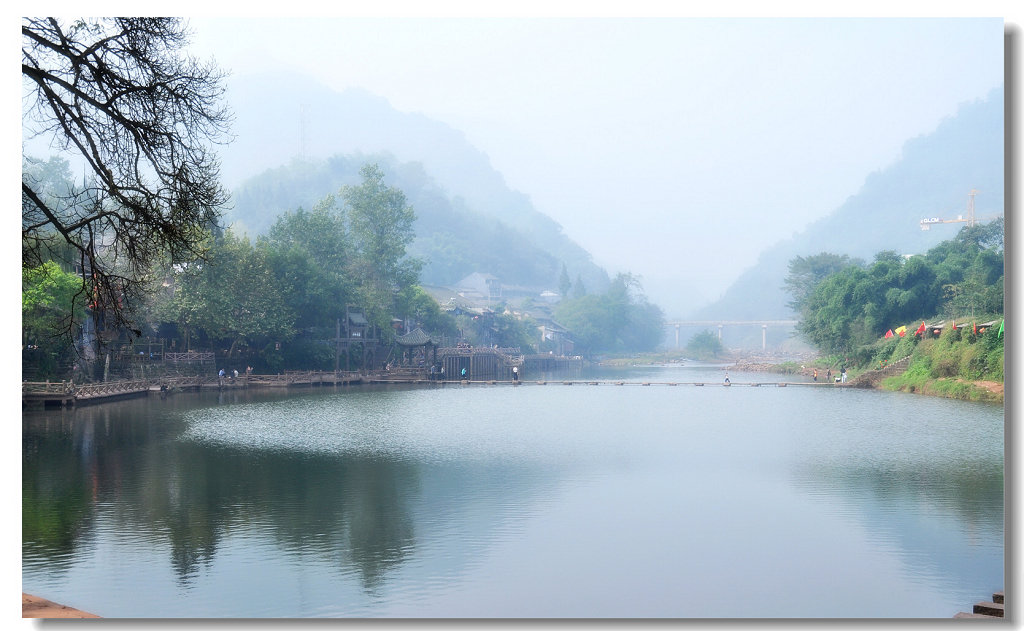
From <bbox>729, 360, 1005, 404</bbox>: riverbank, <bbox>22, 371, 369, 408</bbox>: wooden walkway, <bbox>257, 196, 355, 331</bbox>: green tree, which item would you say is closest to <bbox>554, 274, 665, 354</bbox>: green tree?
<bbox>257, 196, 355, 331</bbox>: green tree

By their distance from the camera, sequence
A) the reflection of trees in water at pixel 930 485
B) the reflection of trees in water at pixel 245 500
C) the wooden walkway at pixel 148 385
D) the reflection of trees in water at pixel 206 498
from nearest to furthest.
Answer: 1. the reflection of trees in water at pixel 245 500
2. the reflection of trees in water at pixel 206 498
3. the reflection of trees in water at pixel 930 485
4. the wooden walkway at pixel 148 385

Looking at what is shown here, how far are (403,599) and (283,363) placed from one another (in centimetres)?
3611

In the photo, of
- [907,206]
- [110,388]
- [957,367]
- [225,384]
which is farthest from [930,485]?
[907,206]

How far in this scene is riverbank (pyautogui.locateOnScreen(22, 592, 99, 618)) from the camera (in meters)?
6.62

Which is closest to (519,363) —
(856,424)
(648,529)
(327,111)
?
(856,424)

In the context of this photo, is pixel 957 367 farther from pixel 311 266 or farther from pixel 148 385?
pixel 311 266

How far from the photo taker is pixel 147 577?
903 cm

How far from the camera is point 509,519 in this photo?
12.1 m

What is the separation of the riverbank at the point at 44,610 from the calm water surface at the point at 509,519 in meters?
1.08

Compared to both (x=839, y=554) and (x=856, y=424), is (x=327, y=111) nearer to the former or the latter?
(x=856, y=424)

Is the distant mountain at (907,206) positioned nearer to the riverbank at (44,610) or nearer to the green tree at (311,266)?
the riverbank at (44,610)

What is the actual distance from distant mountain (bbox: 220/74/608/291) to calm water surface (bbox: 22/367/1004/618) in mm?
84890

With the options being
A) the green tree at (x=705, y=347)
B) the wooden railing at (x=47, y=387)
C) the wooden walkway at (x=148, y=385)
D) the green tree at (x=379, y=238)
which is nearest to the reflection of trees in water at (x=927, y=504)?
the wooden railing at (x=47, y=387)

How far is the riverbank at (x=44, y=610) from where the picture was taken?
662cm
